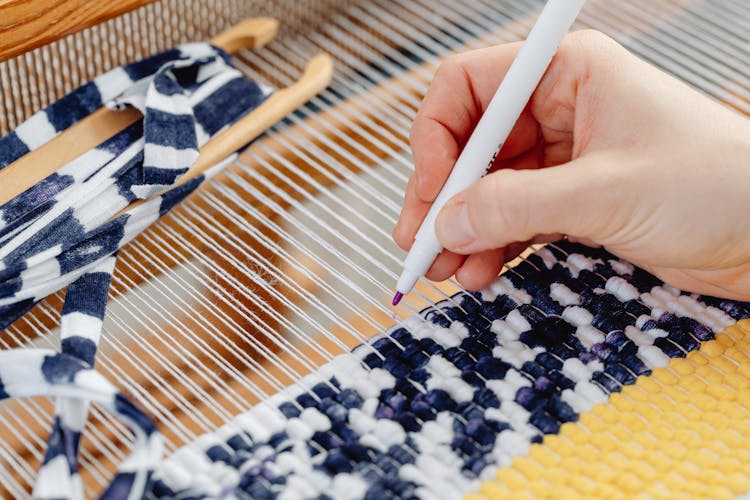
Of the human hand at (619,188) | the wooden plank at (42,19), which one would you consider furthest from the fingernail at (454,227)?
the wooden plank at (42,19)

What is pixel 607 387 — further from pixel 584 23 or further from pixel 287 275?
pixel 584 23

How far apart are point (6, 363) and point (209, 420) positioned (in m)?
0.14

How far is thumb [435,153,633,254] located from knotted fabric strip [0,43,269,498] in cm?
26

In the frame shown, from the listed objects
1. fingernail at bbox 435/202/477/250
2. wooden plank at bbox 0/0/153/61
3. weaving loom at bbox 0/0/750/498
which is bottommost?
weaving loom at bbox 0/0/750/498

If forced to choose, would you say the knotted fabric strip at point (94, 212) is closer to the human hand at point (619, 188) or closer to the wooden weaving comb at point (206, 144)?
the wooden weaving comb at point (206, 144)

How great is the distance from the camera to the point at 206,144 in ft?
2.53

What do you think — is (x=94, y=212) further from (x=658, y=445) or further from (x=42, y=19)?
(x=658, y=445)

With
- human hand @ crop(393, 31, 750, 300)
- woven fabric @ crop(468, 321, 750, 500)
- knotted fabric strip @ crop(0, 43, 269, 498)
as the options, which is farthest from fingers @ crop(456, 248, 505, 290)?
knotted fabric strip @ crop(0, 43, 269, 498)

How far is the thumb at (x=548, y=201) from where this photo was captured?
0.57 metres

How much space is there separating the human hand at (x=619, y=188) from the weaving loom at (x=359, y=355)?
34 millimetres

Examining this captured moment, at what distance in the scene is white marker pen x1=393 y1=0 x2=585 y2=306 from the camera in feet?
2.07

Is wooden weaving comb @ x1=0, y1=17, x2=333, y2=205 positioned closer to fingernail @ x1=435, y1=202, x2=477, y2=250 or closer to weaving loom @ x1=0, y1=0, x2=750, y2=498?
weaving loom @ x1=0, y1=0, x2=750, y2=498

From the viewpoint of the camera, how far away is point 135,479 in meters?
0.49

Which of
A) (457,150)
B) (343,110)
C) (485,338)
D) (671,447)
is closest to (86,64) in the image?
(343,110)
